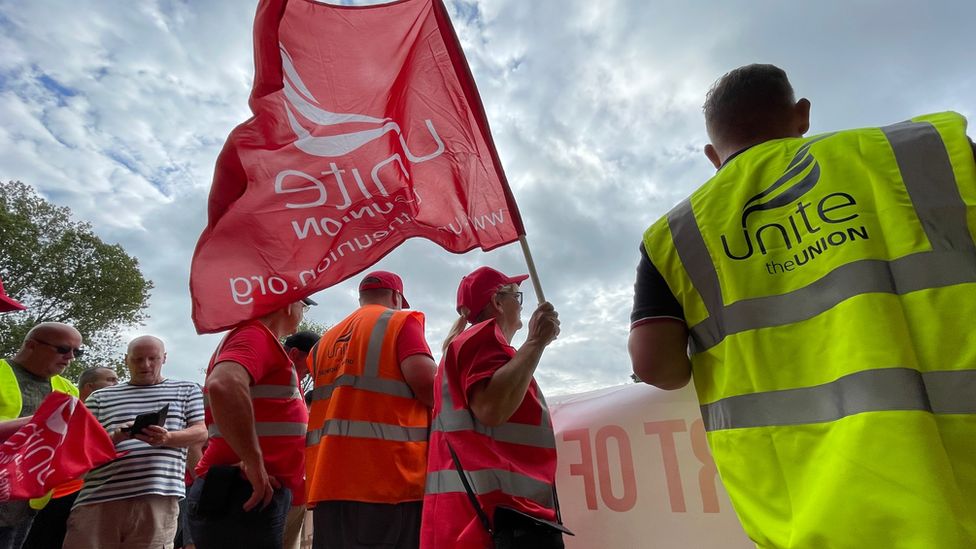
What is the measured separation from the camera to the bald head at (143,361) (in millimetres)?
4340

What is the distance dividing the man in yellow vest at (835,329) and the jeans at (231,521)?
2.11 metres

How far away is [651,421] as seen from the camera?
9.07ft

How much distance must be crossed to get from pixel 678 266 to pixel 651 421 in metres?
1.51

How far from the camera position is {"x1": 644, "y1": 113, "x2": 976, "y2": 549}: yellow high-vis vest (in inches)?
39.9

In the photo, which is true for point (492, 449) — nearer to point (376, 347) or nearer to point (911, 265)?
point (376, 347)

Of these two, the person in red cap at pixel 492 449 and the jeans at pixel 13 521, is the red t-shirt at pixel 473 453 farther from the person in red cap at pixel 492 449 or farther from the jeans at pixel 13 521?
the jeans at pixel 13 521

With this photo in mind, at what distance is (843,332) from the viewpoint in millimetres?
1131

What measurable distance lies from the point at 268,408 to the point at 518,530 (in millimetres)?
1607

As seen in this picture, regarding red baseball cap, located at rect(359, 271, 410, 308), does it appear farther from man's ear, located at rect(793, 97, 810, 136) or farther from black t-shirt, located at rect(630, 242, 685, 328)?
man's ear, located at rect(793, 97, 810, 136)

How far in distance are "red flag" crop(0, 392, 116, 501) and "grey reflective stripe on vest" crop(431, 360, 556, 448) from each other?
9.43 feet

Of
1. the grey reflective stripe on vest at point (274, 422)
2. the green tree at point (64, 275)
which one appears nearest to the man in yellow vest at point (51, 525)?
the grey reflective stripe on vest at point (274, 422)

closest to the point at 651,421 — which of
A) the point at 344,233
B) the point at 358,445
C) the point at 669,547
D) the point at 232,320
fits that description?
the point at 669,547

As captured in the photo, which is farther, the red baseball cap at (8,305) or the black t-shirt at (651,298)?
the red baseball cap at (8,305)

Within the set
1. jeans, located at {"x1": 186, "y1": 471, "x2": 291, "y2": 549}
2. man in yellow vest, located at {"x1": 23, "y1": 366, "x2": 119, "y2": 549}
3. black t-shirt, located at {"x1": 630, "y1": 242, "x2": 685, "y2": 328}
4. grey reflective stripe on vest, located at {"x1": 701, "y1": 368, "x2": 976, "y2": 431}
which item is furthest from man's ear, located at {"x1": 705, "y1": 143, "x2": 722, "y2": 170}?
man in yellow vest, located at {"x1": 23, "y1": 366, "x2": 119, "y2": 549}
